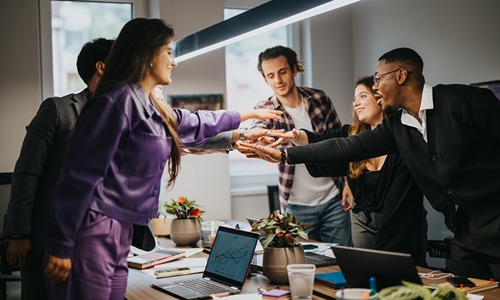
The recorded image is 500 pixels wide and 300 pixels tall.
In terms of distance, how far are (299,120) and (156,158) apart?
83.9 inches

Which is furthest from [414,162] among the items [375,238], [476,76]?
[476,76]

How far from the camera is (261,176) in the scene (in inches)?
222

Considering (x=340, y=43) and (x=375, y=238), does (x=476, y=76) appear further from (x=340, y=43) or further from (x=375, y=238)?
(x=375, y=238)

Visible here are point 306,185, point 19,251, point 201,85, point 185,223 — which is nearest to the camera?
point 19,251

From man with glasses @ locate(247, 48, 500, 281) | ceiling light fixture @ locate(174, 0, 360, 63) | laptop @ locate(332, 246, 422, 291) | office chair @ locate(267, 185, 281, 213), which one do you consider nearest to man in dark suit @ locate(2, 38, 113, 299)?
ceiling light fixture @ locate(174, 0, 360, 63)

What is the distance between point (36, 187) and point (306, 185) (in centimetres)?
205

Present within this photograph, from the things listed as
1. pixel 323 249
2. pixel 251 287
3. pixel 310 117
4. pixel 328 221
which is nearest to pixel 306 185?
pixel 328 221

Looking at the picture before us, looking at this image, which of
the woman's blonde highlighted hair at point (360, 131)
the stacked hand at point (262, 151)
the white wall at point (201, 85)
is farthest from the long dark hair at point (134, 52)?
the white wall at point (201, 85)

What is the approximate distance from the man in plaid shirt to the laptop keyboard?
5.15 feet

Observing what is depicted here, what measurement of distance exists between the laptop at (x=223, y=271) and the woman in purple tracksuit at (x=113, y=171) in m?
0.35

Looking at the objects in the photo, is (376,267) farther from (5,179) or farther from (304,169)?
(5,179)

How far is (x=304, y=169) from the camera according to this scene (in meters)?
4.00

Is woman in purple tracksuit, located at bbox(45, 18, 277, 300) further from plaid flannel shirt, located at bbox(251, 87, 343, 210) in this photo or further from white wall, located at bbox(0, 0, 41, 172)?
white wall, located at bbox(0, 0, 41, 172)

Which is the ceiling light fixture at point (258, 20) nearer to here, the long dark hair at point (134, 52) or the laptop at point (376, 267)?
the long dark hair at point (134, 52)
